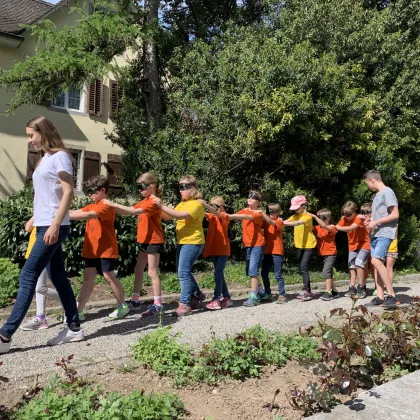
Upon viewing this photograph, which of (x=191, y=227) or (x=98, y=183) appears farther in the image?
(x=191, y=227)

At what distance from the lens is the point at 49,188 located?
470 centimetres

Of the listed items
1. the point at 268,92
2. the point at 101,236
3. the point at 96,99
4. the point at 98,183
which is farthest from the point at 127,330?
the point at 96,99

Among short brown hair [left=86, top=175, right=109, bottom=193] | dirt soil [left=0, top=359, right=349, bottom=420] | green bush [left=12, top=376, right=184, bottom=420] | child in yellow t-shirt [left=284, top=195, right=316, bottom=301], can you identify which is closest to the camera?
green bush [left=12, top=376, right=184, bottom=420]

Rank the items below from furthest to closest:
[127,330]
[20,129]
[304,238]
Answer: [20,129] < [304,238] < [127,330]

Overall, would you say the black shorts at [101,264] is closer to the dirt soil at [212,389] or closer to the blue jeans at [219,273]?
the blue jeans at [219,273]

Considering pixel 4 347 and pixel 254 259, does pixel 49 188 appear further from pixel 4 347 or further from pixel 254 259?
pixel 254 259

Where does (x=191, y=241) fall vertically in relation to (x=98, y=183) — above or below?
below

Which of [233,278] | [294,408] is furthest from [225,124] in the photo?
[294,408]

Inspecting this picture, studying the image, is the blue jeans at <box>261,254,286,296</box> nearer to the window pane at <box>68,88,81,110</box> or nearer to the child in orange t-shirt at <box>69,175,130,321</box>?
the child in orange t-shirt at <box>69,175,130,321</box>

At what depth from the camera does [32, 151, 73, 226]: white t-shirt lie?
4.67 m

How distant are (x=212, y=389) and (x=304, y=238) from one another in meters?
4.88

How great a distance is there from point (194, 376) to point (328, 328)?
3.65 feet

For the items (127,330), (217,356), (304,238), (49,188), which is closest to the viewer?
(217,356)

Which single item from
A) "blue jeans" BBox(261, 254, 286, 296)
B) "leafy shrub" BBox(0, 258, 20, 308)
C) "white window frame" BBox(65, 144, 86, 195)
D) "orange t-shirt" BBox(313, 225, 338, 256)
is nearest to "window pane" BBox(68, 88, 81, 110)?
"white window frame" BBox(65, 144, 86, 195)
